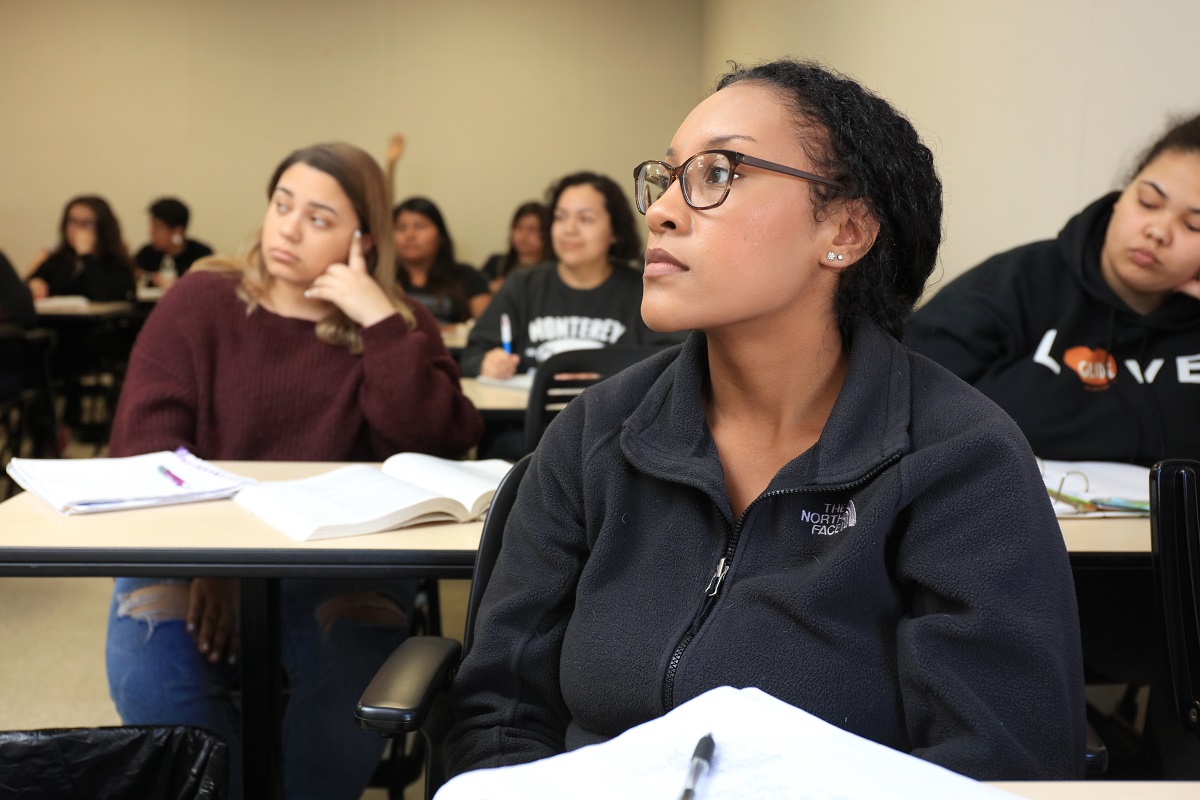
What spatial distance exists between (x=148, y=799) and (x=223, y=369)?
2.97ft

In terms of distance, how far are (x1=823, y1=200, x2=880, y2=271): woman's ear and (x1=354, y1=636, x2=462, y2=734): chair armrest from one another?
0.61m

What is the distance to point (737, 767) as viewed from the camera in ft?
2.48

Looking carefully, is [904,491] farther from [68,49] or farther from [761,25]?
[68,49]

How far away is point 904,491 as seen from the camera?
996 mm

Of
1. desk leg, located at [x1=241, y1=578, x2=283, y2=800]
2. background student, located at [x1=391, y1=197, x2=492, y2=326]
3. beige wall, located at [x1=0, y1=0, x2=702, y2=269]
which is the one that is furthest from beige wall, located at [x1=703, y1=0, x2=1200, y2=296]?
beige wall, located at [x1=0, y1=0, x2=702, y2=269]

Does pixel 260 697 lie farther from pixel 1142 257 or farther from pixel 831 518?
pixel 1142 257

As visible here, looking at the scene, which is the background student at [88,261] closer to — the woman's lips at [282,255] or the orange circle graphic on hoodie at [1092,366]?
the woman's lips at [282,255]

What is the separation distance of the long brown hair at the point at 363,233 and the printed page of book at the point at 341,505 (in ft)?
1.48

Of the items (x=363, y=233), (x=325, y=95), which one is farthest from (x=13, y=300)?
(x=325, y=95)

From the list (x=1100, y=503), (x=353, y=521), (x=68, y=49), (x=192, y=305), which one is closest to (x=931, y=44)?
(x=1100, y=503)

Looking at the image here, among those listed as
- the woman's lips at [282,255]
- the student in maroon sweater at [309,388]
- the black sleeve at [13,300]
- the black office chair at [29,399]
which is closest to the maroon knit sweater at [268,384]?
the student in maroon sweater at [309,388]

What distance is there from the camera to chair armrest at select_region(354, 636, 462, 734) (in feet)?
3.43

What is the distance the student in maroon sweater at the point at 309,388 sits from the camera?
70.1 inches

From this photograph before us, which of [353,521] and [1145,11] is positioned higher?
[1145,11]
